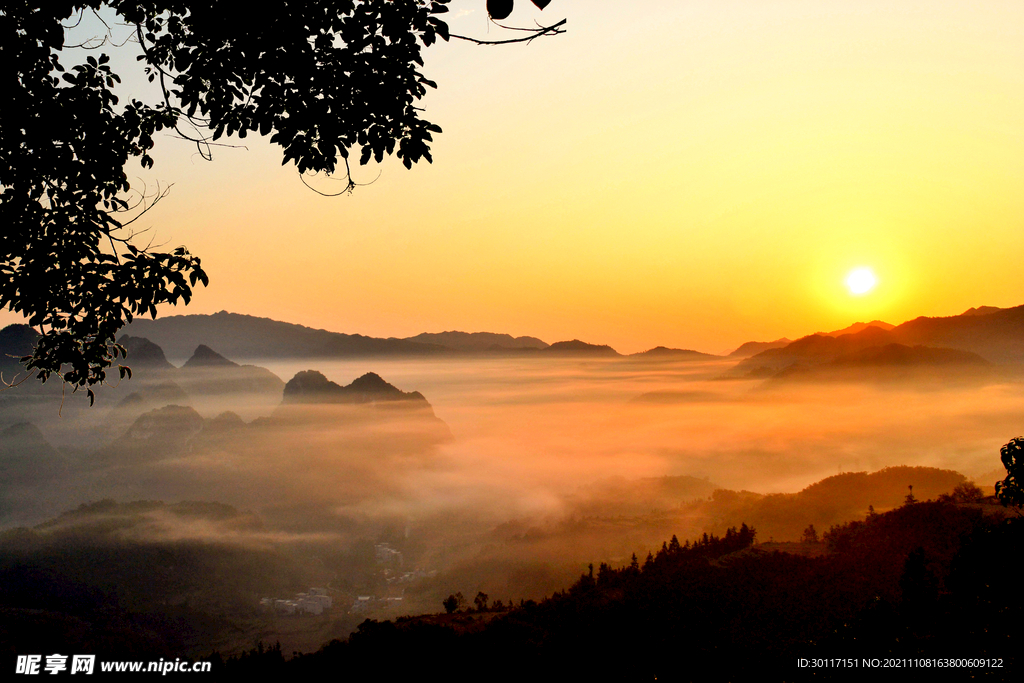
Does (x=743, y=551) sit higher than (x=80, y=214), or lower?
lower

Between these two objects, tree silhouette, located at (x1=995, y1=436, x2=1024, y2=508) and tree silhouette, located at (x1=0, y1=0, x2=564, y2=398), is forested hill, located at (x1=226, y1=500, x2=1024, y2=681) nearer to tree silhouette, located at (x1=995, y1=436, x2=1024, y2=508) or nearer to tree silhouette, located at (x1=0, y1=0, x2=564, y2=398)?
tree silhouette, located at (x1=995, y1=436, x2=1024, y2=508)

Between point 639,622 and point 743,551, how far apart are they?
35251 mm

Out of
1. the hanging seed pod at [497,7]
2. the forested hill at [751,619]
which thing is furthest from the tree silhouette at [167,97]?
the forested hill at [751,619]

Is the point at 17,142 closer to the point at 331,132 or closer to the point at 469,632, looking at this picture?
the point at 331,132

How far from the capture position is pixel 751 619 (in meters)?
70.7

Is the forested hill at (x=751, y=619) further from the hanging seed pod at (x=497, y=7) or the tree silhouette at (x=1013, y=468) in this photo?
the hanging seed pod at (x=497, y=7)

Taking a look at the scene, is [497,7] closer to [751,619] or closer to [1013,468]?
[1013,468]

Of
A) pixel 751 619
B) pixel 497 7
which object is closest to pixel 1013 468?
pixel 497 7

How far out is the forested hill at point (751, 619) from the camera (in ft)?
70.7

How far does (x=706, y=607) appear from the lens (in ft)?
258

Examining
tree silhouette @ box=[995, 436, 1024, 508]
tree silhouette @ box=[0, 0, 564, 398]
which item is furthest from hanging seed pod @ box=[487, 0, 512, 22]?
tree silhouette @ box=[995, 436, 1024, 508]

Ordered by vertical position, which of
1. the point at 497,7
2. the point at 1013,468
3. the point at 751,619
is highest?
the point at 497,7

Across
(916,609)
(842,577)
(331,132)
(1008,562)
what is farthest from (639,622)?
(331,132)

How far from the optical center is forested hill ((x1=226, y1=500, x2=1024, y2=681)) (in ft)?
70.7
